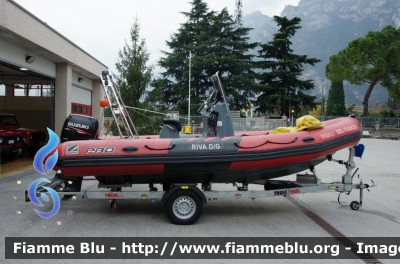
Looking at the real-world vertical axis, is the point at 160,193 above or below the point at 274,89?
below

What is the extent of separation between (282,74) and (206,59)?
33.6ft

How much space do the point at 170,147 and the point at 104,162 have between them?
1101mm

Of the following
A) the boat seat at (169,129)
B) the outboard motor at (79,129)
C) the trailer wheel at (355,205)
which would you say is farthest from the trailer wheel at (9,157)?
the trailer wheel at (355,205)

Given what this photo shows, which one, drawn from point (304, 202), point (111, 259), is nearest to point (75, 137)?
point (111, 259)

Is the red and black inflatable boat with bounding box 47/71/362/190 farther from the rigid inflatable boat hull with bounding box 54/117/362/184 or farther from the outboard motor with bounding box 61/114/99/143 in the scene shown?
the outboard motor with bounding box 61/114/99/143

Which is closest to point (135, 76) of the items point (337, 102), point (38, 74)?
point (38, 74)

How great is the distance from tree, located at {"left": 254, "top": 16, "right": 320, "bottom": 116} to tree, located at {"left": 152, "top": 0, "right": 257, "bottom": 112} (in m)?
2.80

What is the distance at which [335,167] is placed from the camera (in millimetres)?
12375

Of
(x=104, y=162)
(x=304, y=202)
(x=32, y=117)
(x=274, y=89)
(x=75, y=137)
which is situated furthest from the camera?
(x=274, y=89)

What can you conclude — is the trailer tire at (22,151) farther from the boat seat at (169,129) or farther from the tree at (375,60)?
the tree at (375,60)

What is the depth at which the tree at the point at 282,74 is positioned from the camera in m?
38.8

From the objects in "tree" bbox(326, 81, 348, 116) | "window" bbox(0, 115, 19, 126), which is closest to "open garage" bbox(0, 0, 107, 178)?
"window" bbox(0, 115, 19, 126)

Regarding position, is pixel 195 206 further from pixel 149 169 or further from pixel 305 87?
pixel 305 87

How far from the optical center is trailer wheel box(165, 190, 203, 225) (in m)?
5.55
